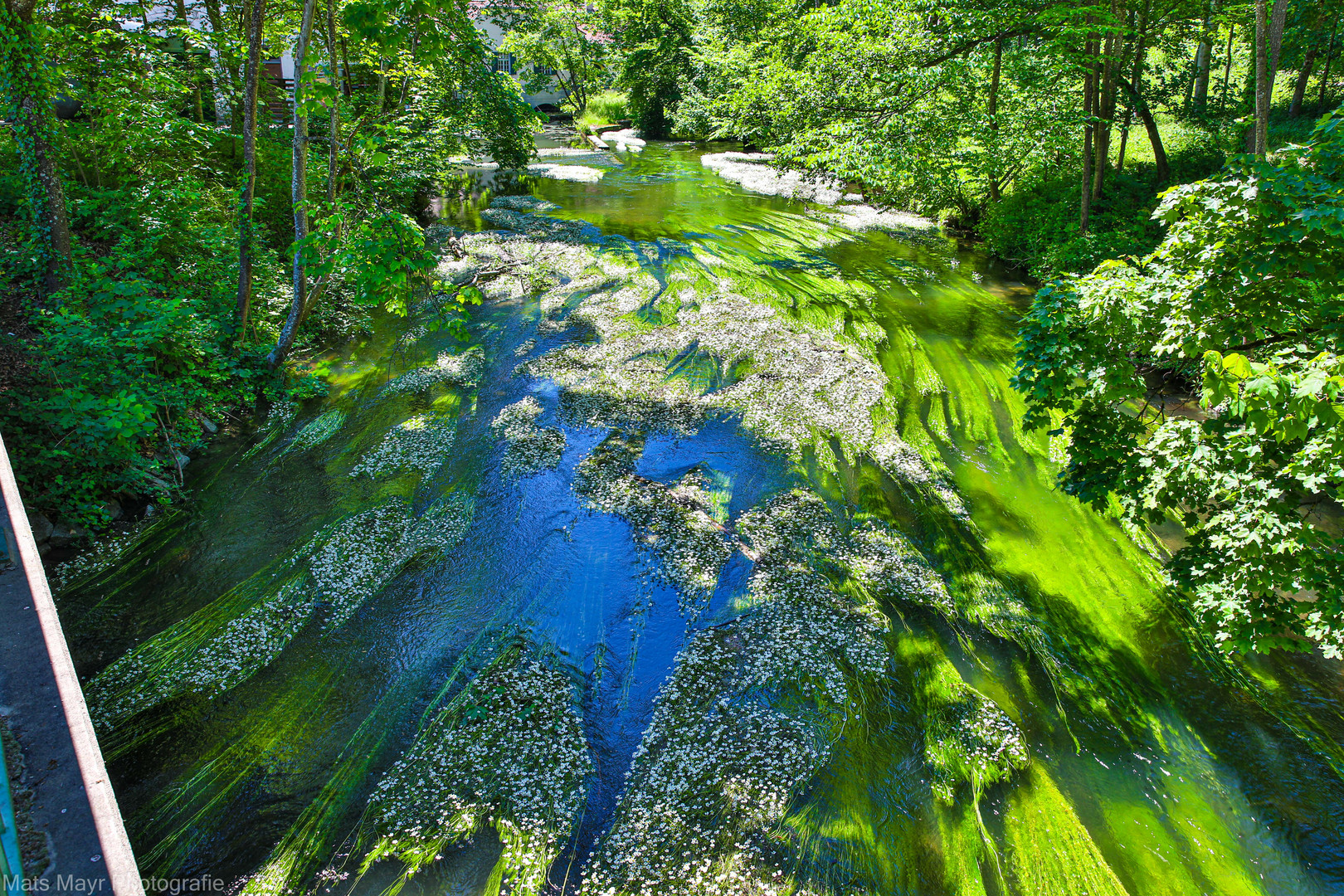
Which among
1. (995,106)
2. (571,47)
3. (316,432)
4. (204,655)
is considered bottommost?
(204,655)

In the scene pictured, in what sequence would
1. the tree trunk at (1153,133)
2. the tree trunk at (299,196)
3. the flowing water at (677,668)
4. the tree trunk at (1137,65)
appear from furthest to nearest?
the tree trunk at (1153,133)
the tree trunk at (1137,65)
the tree trunk at (299,196)
the flowing water at (677,668)

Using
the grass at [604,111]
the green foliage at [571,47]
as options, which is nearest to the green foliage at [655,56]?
the grass at [604,111]

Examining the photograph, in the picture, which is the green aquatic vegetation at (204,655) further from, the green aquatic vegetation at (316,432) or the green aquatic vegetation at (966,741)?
the green aquatic vegetation at (966,741)

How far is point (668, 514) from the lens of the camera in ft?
19.5

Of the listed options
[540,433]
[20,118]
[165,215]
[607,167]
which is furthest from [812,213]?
[20,118]

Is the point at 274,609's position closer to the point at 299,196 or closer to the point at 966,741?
the point at 299,196

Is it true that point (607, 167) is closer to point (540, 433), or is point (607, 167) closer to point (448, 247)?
point (448, 247)

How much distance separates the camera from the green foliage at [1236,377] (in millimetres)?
3504

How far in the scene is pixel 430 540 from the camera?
219 inches

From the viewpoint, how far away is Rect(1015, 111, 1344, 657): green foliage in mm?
3504

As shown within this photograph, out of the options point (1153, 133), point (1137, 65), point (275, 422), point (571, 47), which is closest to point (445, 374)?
point (275, 422)

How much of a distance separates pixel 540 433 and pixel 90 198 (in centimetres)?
576

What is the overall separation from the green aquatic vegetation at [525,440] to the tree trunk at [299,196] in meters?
2.62

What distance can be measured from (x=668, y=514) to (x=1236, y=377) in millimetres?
4083
